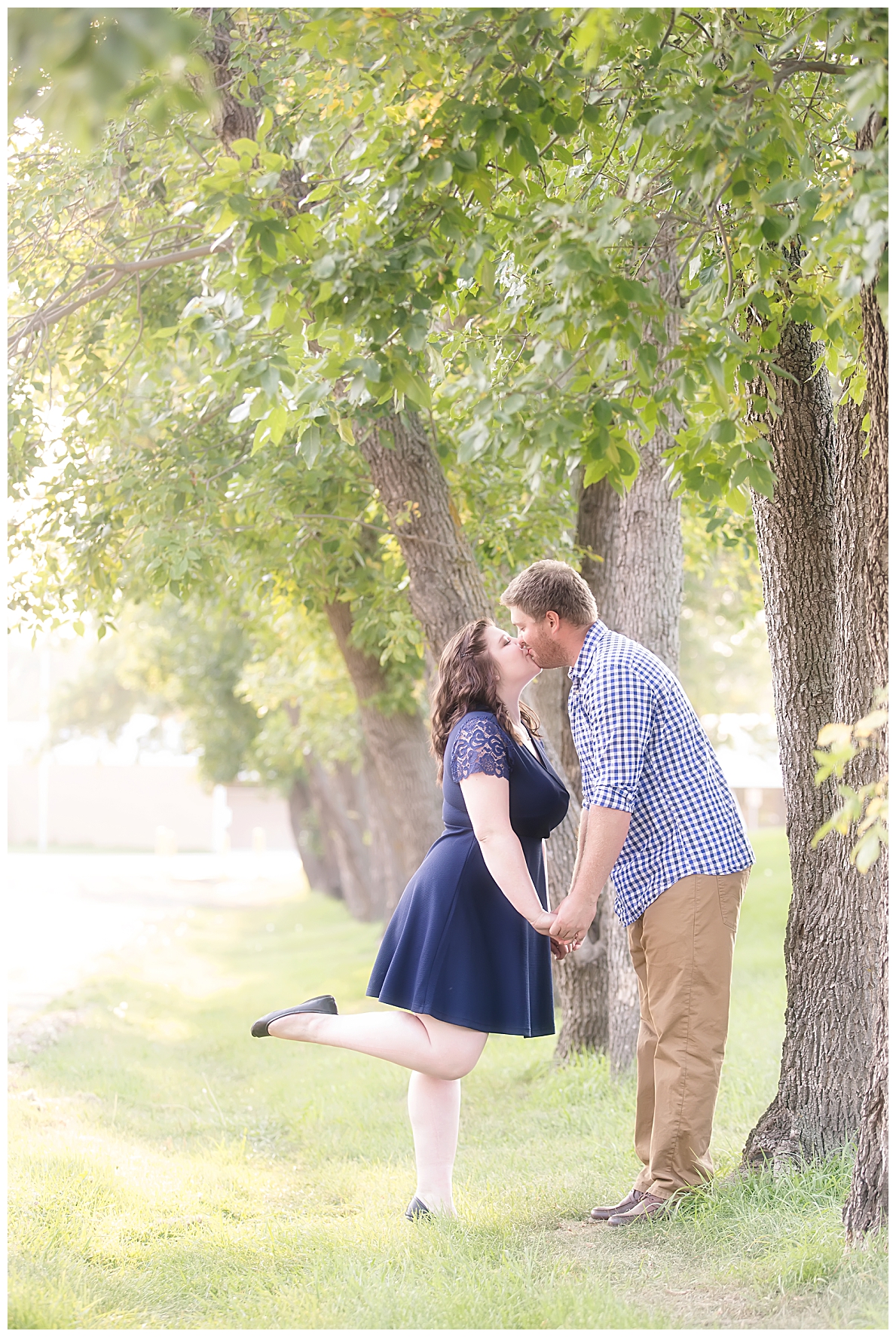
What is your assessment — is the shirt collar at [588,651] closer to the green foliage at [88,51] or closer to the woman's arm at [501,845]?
the woman's arm at [501,845]

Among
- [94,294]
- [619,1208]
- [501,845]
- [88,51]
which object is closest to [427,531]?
[94,294]

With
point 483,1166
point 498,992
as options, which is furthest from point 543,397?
point 483,1166

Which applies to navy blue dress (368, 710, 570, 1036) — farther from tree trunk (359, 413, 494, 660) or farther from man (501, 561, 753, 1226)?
tree trunk (359, 413, 494, 660)

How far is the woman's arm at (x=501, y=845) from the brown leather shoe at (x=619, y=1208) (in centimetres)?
101

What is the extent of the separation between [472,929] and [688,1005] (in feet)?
2.66

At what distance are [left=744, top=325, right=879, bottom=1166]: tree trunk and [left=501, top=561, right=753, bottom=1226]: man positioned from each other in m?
0.51

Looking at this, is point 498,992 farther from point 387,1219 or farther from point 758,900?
point 758,900

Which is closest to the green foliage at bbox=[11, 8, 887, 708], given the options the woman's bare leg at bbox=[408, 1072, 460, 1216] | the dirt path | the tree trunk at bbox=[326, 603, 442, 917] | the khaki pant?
the khaki pant

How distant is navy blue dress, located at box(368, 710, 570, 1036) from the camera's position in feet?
14.5

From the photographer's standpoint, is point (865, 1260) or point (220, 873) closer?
point (865, 1260)

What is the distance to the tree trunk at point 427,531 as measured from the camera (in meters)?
6.66

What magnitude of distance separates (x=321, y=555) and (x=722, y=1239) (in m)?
5.61

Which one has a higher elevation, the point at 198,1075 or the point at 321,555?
the point at 321,555

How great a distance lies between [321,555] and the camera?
339 inches
